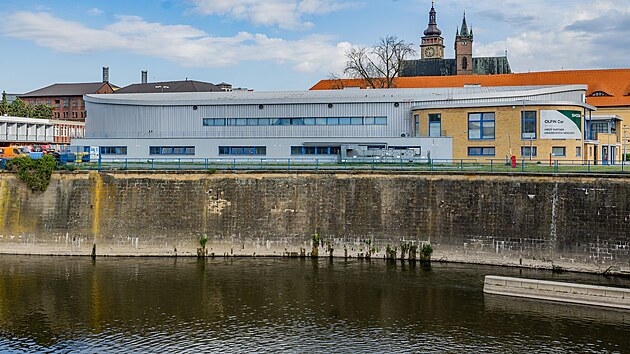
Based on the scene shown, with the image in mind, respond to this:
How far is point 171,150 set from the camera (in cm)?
5669

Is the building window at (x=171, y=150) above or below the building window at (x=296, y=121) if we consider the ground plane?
below

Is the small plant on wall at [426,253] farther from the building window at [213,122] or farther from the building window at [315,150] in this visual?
the building window at [213,122]

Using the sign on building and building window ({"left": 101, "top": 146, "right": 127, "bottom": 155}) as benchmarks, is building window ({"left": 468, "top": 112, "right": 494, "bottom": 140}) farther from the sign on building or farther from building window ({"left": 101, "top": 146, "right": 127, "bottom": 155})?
building window ({"left": 101, "top": 146, "right": 127, "bottom": 155})

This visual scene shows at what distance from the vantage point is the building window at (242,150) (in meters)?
55.5

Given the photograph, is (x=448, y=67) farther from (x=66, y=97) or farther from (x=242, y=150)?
(x=242, y=150)

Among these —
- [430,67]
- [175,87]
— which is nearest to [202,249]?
[175,87]

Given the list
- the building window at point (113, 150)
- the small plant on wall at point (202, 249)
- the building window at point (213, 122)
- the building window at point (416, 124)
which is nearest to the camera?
the small plant on wall at point (202, 249)

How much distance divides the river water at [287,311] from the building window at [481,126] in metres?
15.4

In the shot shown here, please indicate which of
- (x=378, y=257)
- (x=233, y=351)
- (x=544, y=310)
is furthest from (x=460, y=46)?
(x=233, y=351)

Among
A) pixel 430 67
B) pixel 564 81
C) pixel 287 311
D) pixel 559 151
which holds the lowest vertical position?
pixel 287 311

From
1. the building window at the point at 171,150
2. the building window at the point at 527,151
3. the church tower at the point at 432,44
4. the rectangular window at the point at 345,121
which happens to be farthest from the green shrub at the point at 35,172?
the church tower at the point at 432,44

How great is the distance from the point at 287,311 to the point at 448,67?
102671 millimetres

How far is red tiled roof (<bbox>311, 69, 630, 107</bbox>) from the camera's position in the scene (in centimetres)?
8419

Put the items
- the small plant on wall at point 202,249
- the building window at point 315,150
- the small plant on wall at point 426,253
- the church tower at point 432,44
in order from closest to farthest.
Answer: the small plant on wall at point 426,253 → the small plant on wall at point 202,249 → the building window at point 315,150 → the church tower at point 432,44
